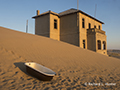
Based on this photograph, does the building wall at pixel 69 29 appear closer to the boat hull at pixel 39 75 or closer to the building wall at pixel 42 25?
the building wall at pixel 42 25

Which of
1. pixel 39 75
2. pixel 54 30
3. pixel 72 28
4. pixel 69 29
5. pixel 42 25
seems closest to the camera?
pixel 39 75

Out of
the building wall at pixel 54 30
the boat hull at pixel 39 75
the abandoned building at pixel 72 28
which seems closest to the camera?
the boat hull at pixel 39 75

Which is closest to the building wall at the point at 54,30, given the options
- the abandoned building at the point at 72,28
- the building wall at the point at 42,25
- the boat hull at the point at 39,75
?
the abandoned building at the point at 72,28

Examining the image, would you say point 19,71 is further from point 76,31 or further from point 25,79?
point 76,31

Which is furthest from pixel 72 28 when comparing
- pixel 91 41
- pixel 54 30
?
pixel 91 41

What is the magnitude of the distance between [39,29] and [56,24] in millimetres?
3823

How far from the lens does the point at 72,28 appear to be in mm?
17109

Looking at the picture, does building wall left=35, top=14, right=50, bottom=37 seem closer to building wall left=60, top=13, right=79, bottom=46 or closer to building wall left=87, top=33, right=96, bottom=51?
building wall left=60, top=13, right=79, bottom=46

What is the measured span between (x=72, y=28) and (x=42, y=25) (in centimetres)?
613

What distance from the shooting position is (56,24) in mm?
18406

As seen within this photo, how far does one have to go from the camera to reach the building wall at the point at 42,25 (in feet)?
57.9

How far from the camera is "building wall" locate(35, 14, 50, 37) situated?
17.6m

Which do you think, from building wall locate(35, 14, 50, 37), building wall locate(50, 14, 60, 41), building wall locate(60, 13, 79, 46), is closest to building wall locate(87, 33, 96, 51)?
building wall locate(60, 13, 79, 46)

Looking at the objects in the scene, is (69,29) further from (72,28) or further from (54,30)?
(54,30)
